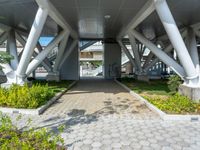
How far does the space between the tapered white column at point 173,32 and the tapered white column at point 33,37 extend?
514cm

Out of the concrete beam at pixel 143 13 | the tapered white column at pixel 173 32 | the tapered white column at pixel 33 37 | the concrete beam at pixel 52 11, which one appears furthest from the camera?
the concrete beam at pixel 143 13

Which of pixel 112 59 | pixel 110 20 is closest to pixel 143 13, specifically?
pixel 110 20

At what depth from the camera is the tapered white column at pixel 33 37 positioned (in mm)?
9714

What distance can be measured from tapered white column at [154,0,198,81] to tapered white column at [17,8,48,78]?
5.14 m

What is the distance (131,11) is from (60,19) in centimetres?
425

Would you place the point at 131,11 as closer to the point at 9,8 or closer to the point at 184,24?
the point at 184,24

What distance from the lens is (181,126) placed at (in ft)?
20.4

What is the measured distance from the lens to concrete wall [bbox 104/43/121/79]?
24.6 meters

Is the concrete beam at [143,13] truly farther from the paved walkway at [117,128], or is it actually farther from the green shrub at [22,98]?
the green shrub at [22,98]

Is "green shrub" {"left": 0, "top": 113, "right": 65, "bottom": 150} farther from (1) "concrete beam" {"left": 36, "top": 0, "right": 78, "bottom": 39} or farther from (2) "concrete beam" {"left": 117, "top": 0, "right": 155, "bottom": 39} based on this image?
(2) "concrete beam" {"left": 117, "top": 0, "right": 155, "bottom": 39}

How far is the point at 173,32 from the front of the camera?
8883mm

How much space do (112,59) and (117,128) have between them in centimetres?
1916

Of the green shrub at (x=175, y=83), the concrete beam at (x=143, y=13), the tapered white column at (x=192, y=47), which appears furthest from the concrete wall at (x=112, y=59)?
the green shrub at (x=175, y=83)

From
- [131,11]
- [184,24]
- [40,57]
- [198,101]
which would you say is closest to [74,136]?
[198,101]
